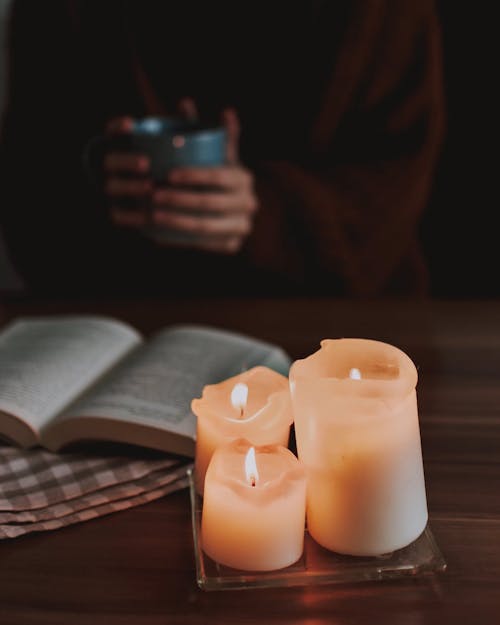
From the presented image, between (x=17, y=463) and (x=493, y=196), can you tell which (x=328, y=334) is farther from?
(x=493, y=196)

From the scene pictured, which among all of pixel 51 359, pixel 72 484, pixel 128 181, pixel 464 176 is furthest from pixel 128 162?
pixel 464 176

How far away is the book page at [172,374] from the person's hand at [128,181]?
21 cm

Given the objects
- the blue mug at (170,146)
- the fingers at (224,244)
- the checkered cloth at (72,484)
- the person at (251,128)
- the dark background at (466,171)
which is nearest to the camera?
the checkered cloth at (72,484)

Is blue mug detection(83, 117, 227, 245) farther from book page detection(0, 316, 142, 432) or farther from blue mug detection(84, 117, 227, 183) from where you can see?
book page detection(0, 316, 142, 432)

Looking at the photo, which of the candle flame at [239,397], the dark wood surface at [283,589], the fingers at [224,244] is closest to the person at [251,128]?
the fingers at [224,244]

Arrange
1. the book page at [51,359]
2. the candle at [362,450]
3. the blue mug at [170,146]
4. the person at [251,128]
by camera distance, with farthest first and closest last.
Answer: the person at [251,128]
the blue mug at [170,146]
the book page at [51,359]
the candle at [362,450]

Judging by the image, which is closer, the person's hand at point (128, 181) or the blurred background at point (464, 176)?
the person's hand at point (128, 181)

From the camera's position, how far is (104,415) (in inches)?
26.9

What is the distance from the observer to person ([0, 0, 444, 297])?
142 cm

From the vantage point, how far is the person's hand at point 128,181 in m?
1.00

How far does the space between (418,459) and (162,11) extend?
1315mm

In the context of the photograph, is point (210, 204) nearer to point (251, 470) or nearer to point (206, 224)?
point (206, 224)

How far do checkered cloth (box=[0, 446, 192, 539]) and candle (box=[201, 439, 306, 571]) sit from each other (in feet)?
0.40

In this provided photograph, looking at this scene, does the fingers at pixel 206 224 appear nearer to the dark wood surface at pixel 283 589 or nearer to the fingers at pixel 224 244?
the fingers at pixel 224 244
